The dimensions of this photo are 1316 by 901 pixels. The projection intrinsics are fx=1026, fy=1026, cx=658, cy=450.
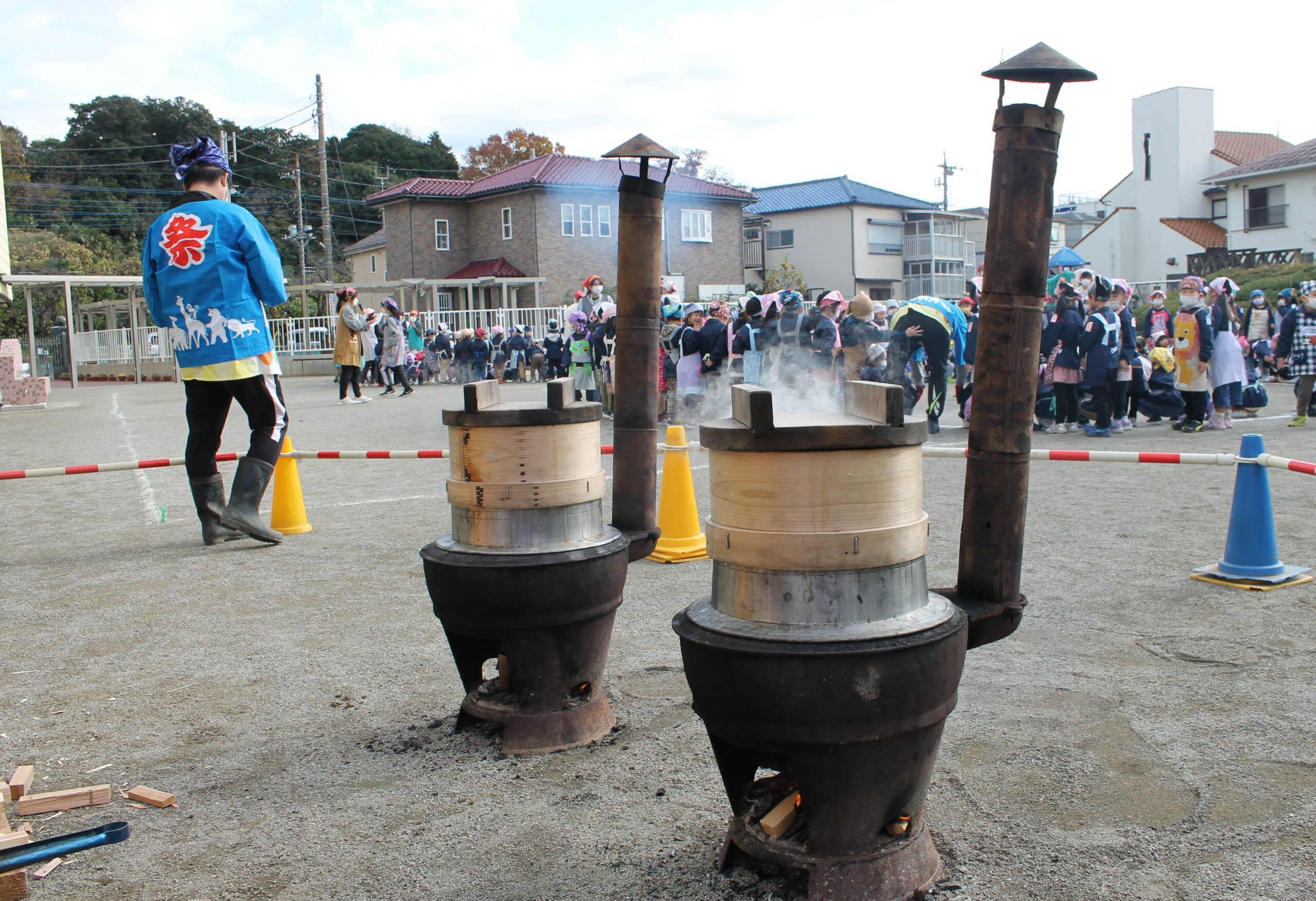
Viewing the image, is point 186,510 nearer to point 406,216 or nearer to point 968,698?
point 968,698

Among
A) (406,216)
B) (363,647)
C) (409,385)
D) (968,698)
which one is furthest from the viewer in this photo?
(406,216)

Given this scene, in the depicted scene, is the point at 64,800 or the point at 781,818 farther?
the point at 64,800

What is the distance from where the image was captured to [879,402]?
218cm

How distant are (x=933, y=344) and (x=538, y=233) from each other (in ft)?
111

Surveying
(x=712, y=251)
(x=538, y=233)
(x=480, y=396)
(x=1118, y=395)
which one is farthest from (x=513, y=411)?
(x=712, y=251)

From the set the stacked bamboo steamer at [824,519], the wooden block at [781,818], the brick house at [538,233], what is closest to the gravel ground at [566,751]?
the wooden block at [781,818]

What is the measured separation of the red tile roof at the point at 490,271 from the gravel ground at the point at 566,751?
38.7m

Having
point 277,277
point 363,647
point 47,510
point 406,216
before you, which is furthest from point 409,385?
point 406,216

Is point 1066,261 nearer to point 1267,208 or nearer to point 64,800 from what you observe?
point 1267,208

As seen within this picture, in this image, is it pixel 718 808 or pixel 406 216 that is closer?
pixel 718 808

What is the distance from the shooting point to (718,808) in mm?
2770

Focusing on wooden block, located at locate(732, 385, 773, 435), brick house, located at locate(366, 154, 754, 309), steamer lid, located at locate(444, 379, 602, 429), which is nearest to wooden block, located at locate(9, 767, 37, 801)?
steamer lid, located at locate(444, 379, 602, 429)

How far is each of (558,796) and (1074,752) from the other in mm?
1541

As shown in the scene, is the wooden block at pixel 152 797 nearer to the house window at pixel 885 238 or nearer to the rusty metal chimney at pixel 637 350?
the rusty metal chimney at pixel 637 350
